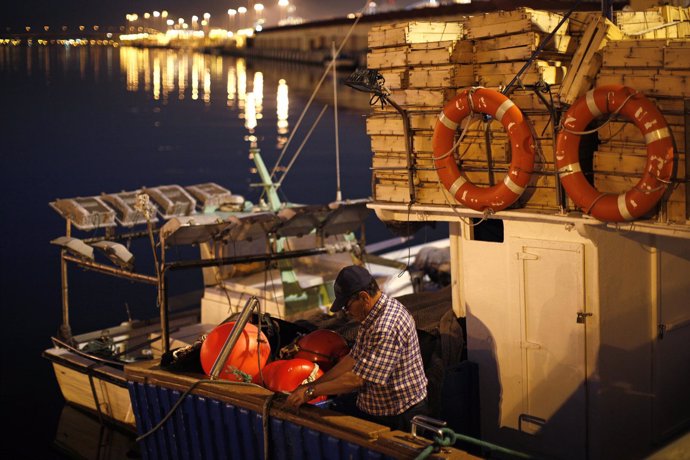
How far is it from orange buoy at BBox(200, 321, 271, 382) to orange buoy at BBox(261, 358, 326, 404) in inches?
8.3

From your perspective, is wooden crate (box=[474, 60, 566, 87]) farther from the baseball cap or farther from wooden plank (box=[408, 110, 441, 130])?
the baseball cap

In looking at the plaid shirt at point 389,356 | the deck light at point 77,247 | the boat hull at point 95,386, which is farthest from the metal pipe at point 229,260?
the plaid shirt at point 389,356

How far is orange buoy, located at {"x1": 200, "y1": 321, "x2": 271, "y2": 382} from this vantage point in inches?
333

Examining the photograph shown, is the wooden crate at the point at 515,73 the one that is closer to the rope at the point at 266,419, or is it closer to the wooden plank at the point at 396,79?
the wooden plank at the point at 396,79

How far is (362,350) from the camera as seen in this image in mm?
6895

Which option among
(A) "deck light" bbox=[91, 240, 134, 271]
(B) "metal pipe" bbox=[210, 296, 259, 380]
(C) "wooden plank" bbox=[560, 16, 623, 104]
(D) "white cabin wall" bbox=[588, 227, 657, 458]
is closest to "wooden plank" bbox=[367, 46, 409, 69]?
(C) "wooden plank" bbox=[560, 16, 623, 104]

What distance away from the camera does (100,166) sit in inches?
2253

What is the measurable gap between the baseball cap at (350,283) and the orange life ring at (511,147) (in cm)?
183

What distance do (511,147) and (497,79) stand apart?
0.89 m

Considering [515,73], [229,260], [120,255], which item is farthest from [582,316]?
[120,255]

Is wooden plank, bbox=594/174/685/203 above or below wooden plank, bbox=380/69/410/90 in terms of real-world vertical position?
below

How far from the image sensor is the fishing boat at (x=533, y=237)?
7430 millimetres

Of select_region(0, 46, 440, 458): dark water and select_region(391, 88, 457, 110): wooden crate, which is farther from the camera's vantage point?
select_region(0, 46, 440, 458): dark water

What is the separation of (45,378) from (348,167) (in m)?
36.4
